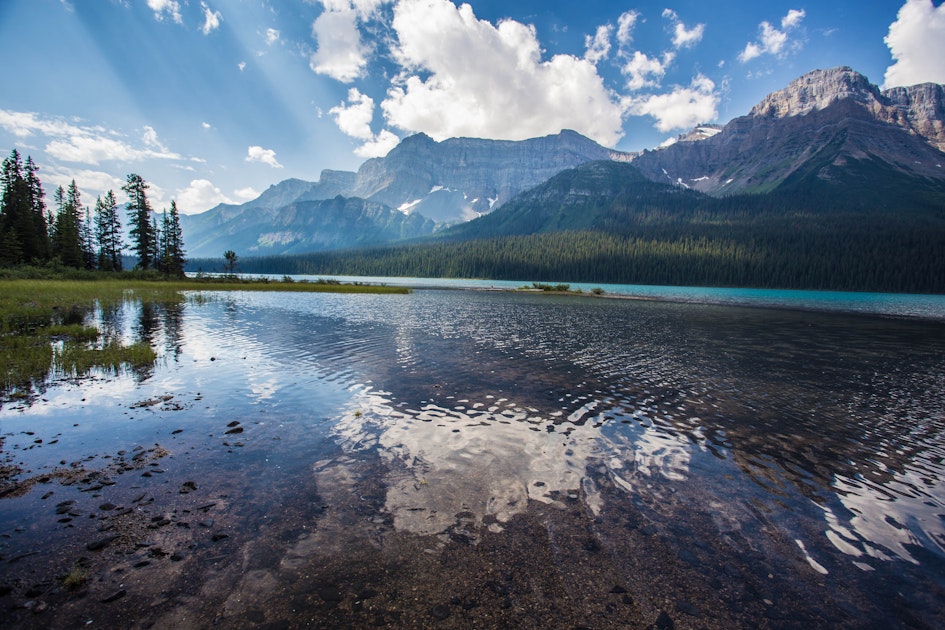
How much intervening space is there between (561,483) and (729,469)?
561 centimetres

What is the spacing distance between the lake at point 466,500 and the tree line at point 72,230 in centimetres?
7953

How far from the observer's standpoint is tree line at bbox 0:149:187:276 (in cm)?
7025

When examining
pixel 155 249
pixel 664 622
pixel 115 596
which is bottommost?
pixel 664 622

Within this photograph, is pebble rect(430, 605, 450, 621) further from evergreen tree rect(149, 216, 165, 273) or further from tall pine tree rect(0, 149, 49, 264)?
evergreen tree rect(149, 216, 165, 273)

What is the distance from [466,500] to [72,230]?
343 ft

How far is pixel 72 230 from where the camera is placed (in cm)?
7756

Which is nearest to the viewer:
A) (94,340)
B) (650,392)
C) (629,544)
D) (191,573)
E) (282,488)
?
(191,573)

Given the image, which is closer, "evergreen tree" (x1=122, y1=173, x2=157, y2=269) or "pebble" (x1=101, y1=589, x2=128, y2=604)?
"pebble" (x1=101, y1=589, x2=128, y2=604)

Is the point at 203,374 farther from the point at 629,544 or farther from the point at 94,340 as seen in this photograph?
the point at 629,544

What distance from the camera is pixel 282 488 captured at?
409 inches

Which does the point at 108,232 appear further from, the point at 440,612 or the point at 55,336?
the point at 440,612

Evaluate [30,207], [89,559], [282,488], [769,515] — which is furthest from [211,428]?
[30,207]

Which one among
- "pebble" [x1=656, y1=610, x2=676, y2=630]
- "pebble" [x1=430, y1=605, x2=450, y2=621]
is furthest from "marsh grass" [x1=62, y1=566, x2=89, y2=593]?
"pebble" [x1=656, y1=610, x2=676, y2=630]

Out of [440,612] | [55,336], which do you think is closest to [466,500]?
[440,612]
